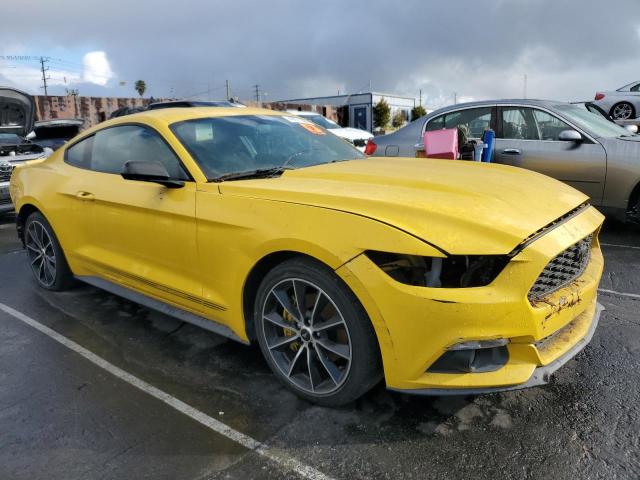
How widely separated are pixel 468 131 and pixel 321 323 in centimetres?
469

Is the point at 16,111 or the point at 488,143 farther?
the point at 16,111

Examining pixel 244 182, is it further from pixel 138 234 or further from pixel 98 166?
pixel 98 166

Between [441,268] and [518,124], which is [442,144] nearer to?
[518,124]

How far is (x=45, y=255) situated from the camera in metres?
4.50

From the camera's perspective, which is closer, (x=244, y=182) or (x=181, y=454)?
(x=181, y=454)

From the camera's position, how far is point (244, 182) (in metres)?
2.91

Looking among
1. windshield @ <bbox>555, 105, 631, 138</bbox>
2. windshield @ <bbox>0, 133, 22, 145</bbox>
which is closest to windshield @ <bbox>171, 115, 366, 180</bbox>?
windshield @ <bbox>555, 105, 631, 138</bbox>

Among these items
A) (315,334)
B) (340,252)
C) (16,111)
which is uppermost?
(16,111)

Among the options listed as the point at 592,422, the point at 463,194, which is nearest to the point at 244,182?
the point at 463,194

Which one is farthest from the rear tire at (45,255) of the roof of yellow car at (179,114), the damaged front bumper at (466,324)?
the damaged front bumper at (466,324)

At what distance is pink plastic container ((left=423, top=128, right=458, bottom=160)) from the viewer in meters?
5.67

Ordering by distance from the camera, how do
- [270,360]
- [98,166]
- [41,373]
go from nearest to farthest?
[270,360] < [41,373] < [98,166]

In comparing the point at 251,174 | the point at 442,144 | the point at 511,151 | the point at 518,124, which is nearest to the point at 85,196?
the point at 251,174

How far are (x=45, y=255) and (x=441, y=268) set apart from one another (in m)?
3.74
